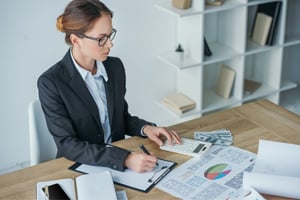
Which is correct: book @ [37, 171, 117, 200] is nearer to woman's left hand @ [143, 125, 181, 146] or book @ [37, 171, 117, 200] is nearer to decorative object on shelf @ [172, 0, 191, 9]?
woman's left hand @ [143, 125, 181, 146]

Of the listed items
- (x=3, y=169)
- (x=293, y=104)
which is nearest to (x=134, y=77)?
(x=3, y=169)

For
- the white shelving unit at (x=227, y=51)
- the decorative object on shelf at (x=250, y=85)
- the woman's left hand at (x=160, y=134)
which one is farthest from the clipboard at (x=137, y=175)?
the decorative object on shelf at (x=250, y=85)

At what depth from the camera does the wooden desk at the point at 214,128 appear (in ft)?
5.85

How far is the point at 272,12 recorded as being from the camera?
3.54 m

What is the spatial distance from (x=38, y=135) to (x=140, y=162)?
56 cm

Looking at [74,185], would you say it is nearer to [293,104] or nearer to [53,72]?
[53,72]

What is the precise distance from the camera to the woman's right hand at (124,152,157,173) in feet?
6.08

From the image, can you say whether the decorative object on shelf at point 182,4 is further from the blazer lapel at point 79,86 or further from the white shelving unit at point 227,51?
the blazer lapel at point 79,86

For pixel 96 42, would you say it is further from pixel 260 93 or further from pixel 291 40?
pixel 291 40

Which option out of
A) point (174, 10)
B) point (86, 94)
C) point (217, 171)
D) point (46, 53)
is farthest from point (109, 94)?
point (174, 10)

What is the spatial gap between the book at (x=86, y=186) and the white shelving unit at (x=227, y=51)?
1.61m

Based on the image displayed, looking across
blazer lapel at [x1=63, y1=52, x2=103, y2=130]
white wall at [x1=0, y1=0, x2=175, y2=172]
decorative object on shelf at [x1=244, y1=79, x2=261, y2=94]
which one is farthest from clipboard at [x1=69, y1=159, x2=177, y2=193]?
decorative object on shelf at [x1=244, y1=79, x2=261, y2=94]

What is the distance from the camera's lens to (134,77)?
3.50 m

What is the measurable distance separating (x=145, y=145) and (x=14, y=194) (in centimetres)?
57
